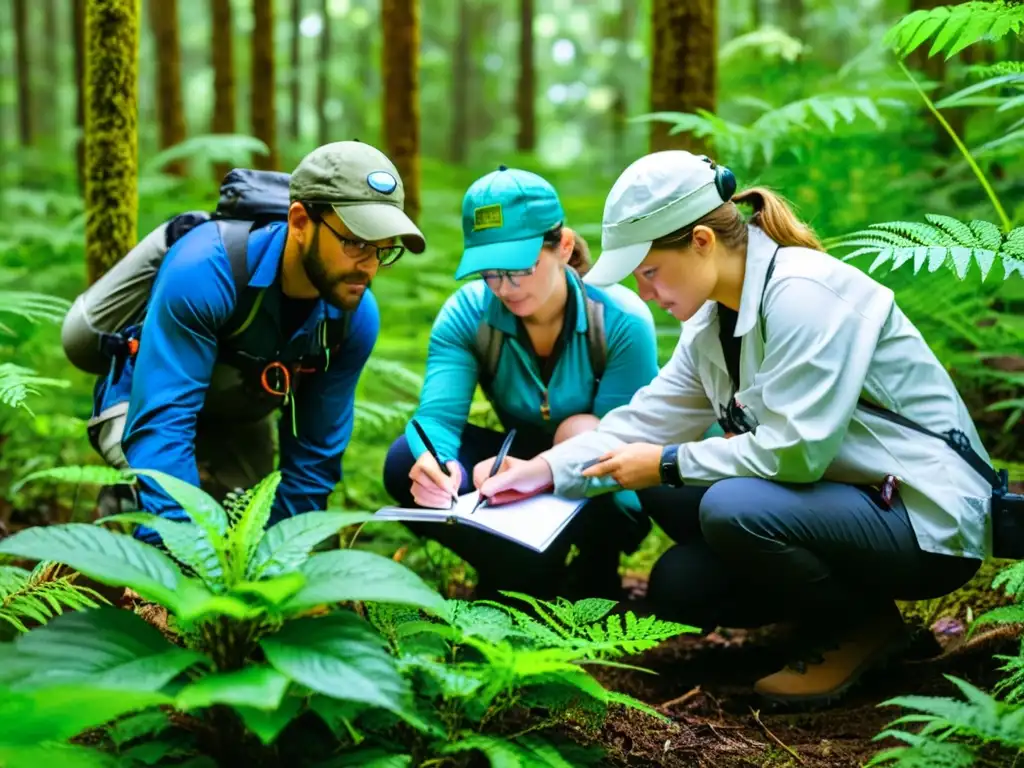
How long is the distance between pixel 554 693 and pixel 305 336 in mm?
1790

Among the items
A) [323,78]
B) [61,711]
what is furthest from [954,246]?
[323,78]

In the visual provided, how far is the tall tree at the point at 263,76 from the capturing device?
10.4 metres

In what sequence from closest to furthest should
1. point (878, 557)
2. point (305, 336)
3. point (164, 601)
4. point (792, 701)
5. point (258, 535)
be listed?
point (164, 601) → point (258, 535) → point (878, 557) → point (792, 701) → point (305, 336)

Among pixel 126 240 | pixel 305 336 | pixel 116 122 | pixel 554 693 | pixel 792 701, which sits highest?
pixel 116 122

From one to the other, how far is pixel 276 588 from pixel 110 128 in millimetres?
3244

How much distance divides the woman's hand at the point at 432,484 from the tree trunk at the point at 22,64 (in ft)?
54.4

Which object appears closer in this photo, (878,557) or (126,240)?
(878,557)

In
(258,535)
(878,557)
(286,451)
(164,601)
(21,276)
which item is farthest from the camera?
(21,276)

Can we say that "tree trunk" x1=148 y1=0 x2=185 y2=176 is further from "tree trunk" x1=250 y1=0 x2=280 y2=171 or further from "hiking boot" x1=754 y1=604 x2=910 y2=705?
"hiking boot" x1=754 y1=604 x2=910 y2=705

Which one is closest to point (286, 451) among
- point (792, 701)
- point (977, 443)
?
point (792, 701)

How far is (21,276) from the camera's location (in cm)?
711

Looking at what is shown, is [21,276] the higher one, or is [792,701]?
[21,276]

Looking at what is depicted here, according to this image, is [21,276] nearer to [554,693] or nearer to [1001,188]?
[554,693]

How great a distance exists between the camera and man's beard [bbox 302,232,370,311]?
3.33 m
